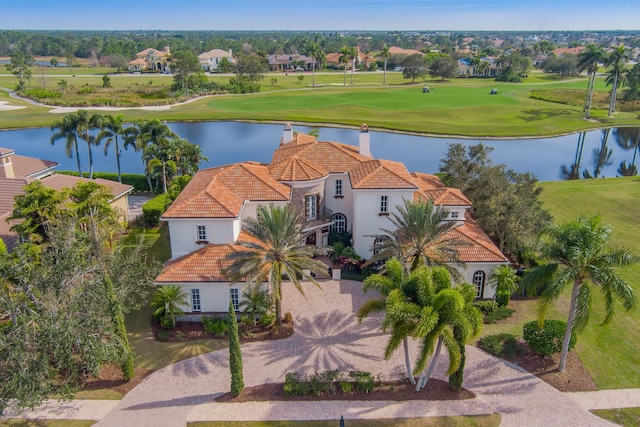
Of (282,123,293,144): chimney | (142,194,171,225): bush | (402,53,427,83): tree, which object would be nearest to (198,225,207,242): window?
(142,194,171,225): bush

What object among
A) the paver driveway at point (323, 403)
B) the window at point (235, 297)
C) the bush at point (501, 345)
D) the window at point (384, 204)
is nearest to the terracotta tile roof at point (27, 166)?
the window at point (235, 297)

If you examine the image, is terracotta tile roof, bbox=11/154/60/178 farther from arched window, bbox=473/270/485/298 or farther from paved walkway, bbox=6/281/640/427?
arched window, bbox=473/270/485/298

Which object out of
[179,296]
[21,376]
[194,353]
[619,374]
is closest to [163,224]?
[179,296]

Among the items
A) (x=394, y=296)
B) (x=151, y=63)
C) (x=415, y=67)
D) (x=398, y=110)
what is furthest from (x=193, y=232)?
(x=151, y=63)

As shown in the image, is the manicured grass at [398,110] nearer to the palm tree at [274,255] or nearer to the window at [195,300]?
the palm tree at [274,255]

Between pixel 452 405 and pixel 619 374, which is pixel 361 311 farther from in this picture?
pixel 619 374

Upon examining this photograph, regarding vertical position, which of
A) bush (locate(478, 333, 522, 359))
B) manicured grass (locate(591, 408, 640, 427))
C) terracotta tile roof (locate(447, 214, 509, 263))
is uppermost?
terracotta tile roof (locate(447, 214, 509, 263))
